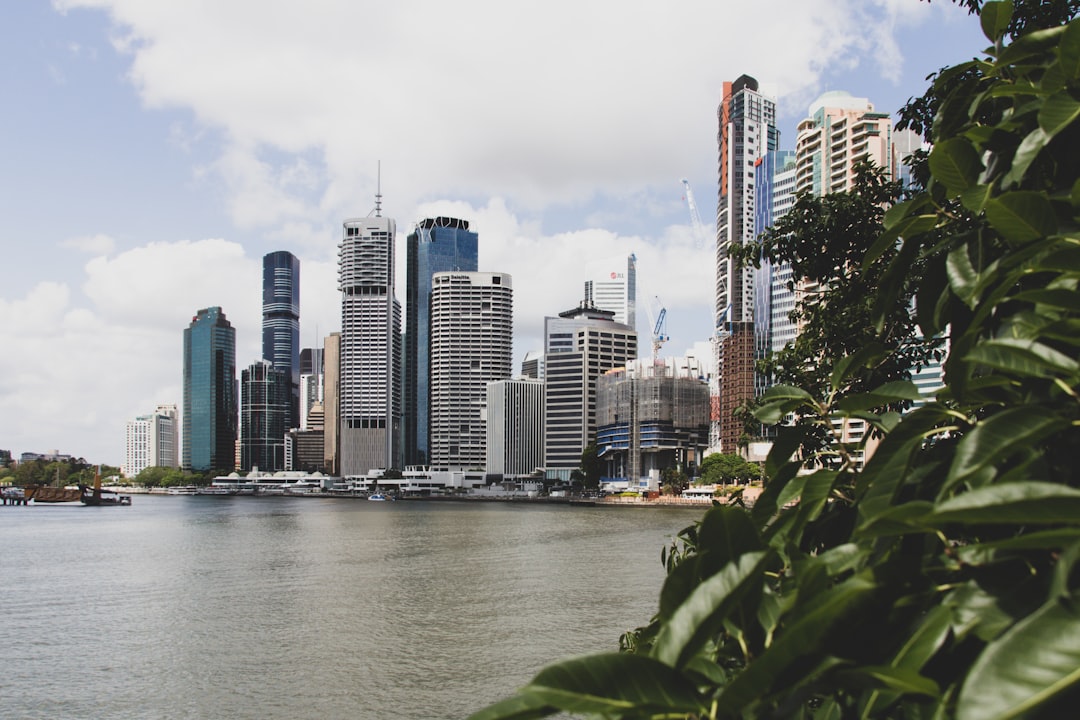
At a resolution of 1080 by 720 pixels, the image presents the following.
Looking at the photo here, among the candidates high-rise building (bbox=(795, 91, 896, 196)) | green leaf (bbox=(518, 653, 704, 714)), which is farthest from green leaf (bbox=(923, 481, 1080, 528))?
high-rise building (bbox=(795, 91, 896, 196))

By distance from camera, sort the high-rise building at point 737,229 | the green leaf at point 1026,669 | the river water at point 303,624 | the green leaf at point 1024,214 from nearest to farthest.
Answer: the green leaf at point 1026,669, the green leaf at point 1024,214, the river water at point 303,624, the high-rise building at point 737,229

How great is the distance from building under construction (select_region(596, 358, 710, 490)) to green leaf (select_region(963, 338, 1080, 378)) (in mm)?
164582

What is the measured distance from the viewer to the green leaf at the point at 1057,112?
2094 mm

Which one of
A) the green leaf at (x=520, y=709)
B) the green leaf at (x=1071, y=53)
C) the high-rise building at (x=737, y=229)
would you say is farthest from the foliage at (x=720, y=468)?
the green leaf at (x=520, y=709)

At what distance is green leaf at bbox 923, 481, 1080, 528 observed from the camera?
139 centimetres

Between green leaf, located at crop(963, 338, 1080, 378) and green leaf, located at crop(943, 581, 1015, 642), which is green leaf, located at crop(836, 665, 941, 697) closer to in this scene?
green leaf, located at crop(943, 581, 1015, 642)

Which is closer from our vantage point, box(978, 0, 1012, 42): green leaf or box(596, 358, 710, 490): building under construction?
box(978, 0, 1012, 42): green leaf

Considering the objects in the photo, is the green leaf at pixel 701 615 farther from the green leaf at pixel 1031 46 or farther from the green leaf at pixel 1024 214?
the green leaf at pixel 1031 46

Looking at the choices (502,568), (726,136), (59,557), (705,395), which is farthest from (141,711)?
(726,136)

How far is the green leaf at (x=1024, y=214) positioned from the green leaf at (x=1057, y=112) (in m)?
0.22

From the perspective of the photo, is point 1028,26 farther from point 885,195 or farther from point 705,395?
point 705,395

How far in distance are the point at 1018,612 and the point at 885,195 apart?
9.19m

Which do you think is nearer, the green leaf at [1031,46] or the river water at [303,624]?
the green leaf at [1031,46]

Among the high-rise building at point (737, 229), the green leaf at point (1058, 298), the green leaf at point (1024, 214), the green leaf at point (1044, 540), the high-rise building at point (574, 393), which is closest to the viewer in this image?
the green leaf at point (1044, 540)
